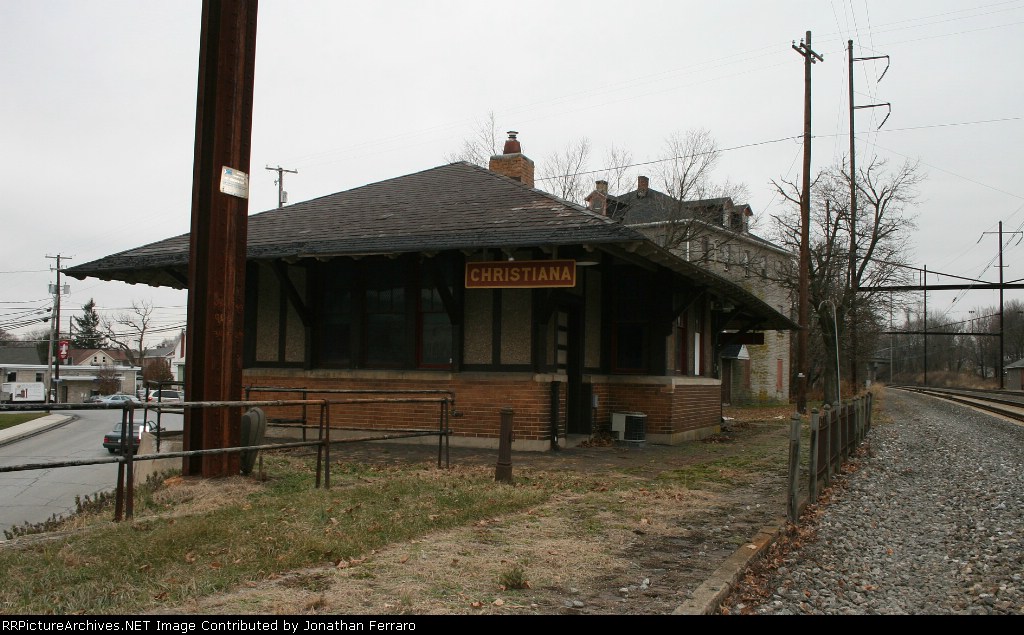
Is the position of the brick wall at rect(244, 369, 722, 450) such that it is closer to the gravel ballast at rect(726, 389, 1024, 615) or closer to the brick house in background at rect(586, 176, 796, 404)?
the gravel ballast at rect(726, 389, 1024, 615)

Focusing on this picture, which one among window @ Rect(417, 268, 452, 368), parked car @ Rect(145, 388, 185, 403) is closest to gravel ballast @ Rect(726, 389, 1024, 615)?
parked car @ Rect(145, 388, 185, 403)

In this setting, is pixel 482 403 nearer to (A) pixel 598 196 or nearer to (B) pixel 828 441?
(B) pixel 828 441

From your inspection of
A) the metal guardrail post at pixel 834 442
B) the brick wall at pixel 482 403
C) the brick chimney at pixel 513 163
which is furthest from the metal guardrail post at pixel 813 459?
the brick chimney at pixel 513 163

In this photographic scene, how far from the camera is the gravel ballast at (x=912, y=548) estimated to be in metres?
5.33

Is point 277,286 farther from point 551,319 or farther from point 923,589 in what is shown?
point 923,589

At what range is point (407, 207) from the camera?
51.1 ft

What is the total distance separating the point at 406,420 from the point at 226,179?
6473 mm

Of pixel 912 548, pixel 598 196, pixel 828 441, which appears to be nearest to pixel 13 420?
pixel 598 196

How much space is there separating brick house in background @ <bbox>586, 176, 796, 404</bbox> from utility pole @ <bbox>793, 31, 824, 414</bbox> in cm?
1045

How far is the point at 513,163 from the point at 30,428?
32.4 metres

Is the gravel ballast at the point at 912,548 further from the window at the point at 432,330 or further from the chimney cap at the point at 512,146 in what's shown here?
the chimney cap at the point at 512,146

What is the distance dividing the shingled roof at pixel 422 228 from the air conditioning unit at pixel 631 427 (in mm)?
2702

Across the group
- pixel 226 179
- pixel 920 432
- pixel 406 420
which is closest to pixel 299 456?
pixel 406 420

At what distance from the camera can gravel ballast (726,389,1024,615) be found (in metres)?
5.33
